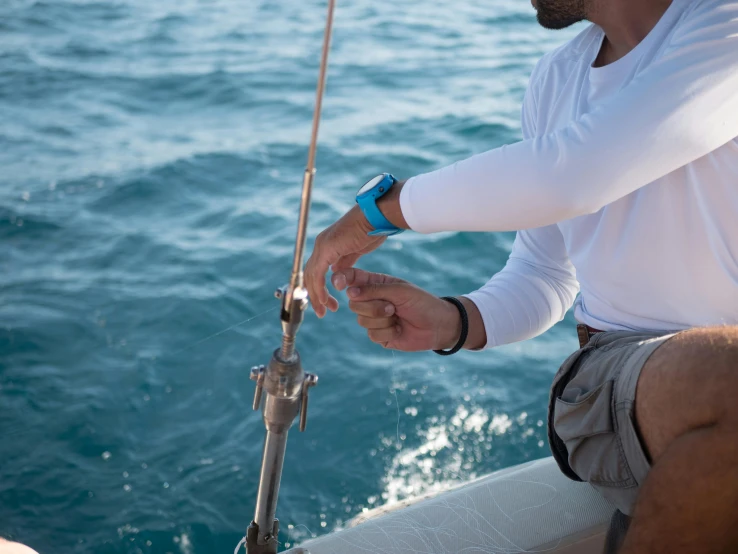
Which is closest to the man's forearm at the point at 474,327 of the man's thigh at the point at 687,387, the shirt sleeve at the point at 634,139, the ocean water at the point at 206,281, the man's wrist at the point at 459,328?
the man's wrist at the point at 459,328

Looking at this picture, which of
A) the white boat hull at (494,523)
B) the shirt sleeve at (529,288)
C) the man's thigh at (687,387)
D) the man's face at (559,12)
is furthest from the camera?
the shirt sleeve at (529,288)

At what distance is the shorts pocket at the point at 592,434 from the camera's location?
53.2 inches

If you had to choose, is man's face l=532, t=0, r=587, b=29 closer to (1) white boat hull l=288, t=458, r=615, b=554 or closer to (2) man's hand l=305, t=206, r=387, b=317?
(2) man's hand l=305, t=206, r=387, b=317

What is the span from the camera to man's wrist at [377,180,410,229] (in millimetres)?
1499

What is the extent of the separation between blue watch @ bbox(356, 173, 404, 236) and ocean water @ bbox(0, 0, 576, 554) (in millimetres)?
1368

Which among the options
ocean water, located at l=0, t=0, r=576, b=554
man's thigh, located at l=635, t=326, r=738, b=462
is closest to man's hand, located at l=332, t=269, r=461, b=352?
man's thigh, located at l=635, t=326, r=738, b=462

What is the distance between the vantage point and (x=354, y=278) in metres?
1.60

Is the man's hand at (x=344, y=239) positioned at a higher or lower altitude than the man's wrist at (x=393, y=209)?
lower

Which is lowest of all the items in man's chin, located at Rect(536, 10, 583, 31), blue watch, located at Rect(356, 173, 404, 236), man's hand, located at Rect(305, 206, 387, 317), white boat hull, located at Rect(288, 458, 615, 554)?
white boat hull, located at Rect(288, 458, 615, 554)

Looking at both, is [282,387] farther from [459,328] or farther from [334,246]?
[459,328]

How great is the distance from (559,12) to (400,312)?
0.64 meters

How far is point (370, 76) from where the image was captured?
573 centimetres

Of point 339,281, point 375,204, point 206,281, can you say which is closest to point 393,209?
point 375,204

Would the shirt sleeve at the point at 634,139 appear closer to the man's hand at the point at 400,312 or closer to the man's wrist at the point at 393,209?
the man's wrist at the point at 393,209
